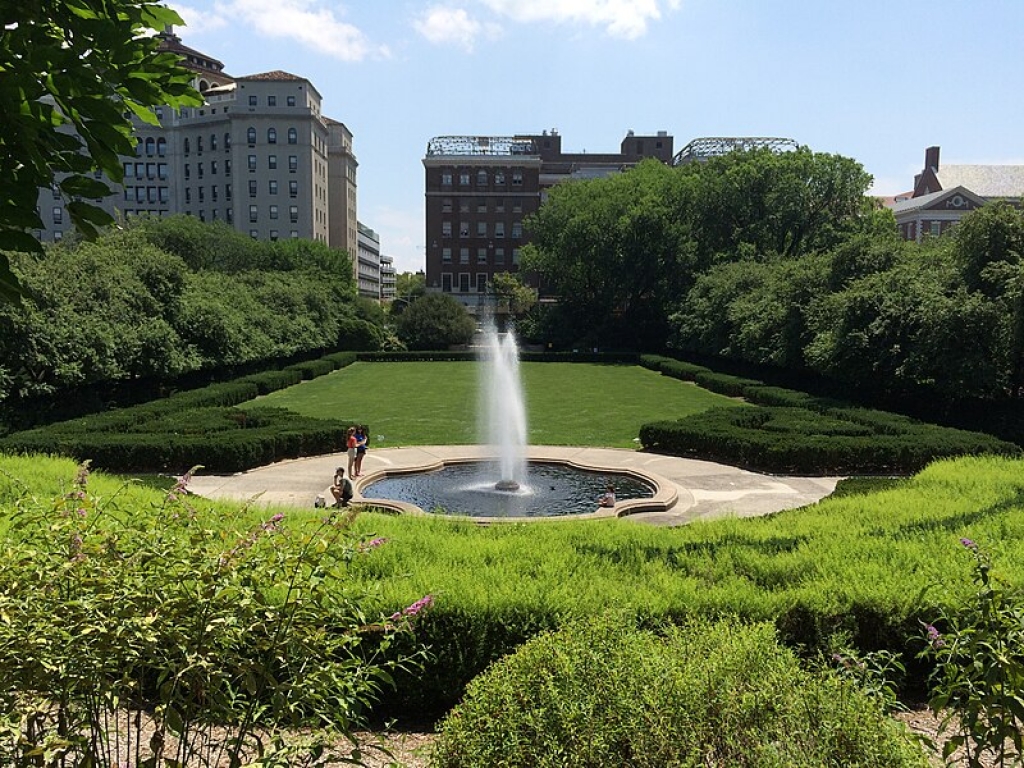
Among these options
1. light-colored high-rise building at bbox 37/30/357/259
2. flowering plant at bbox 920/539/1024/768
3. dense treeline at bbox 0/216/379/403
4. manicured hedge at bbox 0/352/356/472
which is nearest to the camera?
flowering plant at bbox 920/539/1024/768

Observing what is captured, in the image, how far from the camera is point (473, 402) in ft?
94.8

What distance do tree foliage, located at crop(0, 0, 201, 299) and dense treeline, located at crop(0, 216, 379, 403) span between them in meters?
6.16

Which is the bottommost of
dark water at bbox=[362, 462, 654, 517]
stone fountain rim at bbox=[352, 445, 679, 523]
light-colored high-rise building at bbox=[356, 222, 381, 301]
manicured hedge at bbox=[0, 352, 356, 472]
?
dark water at bbox=[362, 462, 654, 517]

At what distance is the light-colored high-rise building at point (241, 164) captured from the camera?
81.2 meters

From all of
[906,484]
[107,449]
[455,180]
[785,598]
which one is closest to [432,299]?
[455,180]

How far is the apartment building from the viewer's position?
83.9 meters

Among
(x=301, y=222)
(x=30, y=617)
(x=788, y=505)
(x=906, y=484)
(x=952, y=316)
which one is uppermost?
(x=301, y=222)

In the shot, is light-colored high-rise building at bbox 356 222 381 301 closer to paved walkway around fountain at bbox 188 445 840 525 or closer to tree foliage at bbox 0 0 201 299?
paved walkway around fountain at bbox 188 445 840 525

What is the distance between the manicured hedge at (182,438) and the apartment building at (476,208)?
64264mm

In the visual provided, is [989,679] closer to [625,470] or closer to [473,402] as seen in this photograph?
[625,470]

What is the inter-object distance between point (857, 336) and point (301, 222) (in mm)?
72430

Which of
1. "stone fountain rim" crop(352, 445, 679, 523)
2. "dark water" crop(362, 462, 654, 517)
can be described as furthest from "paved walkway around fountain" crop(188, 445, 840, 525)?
"dark water" crop(362, 462, 654, 517)

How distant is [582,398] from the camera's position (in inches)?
1184

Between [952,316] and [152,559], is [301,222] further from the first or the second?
[152,559]
